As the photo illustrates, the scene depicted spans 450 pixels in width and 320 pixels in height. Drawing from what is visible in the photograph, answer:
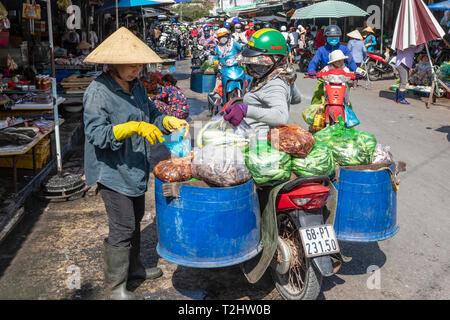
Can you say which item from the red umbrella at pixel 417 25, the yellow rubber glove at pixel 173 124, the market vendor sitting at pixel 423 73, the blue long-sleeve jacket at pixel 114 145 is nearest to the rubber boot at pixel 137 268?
the blue long-sleeve jacket at pixel 114 145

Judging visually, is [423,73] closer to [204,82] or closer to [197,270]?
[204,82]

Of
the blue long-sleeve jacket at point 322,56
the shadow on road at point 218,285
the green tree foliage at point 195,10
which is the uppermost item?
the green tree foliage at point 195,10

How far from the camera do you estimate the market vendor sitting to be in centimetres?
1301

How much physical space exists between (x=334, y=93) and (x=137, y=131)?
356 cm

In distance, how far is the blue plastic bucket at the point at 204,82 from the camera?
13578mm

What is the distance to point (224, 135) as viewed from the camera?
10.4 ft

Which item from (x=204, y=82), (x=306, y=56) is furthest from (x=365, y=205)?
(x=306, y=56)

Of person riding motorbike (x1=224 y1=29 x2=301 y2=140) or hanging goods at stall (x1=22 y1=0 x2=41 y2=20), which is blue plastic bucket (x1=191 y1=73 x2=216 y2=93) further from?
person riding motorbike (x1=224 y1=29 x2=301 y2=140)

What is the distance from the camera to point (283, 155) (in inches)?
124

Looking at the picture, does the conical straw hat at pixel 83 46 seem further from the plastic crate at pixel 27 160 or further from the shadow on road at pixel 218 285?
the shadow on road at pixel 218 285

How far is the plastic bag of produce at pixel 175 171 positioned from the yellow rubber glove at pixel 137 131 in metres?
0.24

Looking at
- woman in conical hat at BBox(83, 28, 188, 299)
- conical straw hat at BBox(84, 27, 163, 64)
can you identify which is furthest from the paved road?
conical straw hat at BBox(84, 27, 163, 64)

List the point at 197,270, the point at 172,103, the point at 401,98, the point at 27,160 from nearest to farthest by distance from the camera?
1. the point at 197,270
2. the point at 172,103
3. the point at 27,160
4. the point at 401,98

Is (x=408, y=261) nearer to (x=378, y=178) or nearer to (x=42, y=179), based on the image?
(x=378, y=178)
